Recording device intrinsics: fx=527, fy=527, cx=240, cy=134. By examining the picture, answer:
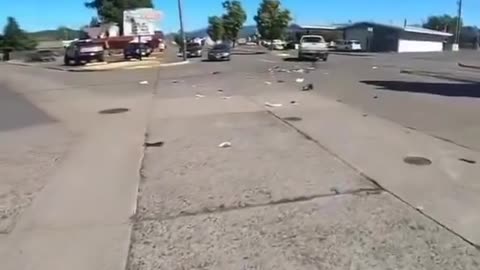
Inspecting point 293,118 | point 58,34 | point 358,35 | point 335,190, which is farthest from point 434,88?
point 58,34

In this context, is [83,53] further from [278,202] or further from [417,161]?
[278,202]

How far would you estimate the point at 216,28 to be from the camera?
364 ft

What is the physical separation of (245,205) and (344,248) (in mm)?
1477

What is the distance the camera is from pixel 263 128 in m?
10.6

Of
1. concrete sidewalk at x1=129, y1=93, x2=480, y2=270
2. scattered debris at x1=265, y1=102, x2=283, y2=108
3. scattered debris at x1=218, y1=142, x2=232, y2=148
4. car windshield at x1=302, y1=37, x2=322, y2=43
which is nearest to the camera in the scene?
concrete sidewalk at x1=129, y1=93, x2=480, y2=270

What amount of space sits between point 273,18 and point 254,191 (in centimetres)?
7816

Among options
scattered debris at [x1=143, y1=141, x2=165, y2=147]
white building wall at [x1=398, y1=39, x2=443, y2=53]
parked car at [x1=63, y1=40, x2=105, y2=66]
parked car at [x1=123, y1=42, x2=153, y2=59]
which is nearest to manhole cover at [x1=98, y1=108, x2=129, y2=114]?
scattered debris at [x1=143, y1=141, x2=165, y2=147]

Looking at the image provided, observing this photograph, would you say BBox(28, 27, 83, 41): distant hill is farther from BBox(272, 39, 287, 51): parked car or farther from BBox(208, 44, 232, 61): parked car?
BBox(208, 44, 232, 61): parked car

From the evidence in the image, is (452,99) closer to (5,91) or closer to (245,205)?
(245,205)

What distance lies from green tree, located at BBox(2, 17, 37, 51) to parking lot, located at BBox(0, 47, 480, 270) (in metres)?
81.2

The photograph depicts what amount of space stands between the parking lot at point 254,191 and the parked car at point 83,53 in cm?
3135

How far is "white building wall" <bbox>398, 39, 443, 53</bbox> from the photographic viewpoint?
8390 cm

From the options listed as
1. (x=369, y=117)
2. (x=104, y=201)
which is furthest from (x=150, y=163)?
(x=369, y=117)

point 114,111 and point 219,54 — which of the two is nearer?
point 114,111
